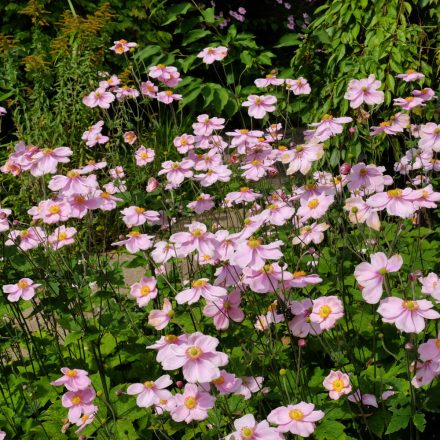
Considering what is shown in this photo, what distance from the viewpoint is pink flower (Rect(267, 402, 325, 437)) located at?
60.3 inches

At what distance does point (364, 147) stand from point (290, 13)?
4.26m

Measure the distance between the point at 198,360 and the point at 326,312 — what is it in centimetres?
38

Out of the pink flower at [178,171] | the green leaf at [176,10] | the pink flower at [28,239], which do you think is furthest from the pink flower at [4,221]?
the green leaf at [176,10]

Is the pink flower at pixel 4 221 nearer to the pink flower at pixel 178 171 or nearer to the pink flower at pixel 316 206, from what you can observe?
the pink flower at pixel 178 171

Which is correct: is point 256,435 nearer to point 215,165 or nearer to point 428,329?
point 428,329

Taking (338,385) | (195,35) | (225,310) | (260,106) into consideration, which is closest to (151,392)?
(225,310)

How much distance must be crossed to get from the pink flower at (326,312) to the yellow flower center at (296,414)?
23 cm

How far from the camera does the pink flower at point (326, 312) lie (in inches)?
67.0

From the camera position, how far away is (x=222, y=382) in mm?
1640

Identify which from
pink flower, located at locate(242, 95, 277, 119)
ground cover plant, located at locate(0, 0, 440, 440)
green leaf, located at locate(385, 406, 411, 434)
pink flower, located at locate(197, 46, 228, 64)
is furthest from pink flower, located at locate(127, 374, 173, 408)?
pink flower, located at locate(197, 46, 228, 64)

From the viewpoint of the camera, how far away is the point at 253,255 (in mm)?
1685

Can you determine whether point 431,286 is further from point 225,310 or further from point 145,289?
point 145,289

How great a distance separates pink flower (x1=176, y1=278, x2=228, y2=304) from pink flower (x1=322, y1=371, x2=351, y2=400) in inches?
16.1

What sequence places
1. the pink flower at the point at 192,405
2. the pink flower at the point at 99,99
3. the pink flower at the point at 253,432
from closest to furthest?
1. the pink flower at the point at 253,432
2. the pink flower at the point at 192,405
3. the pink flower at the point at 99,99
